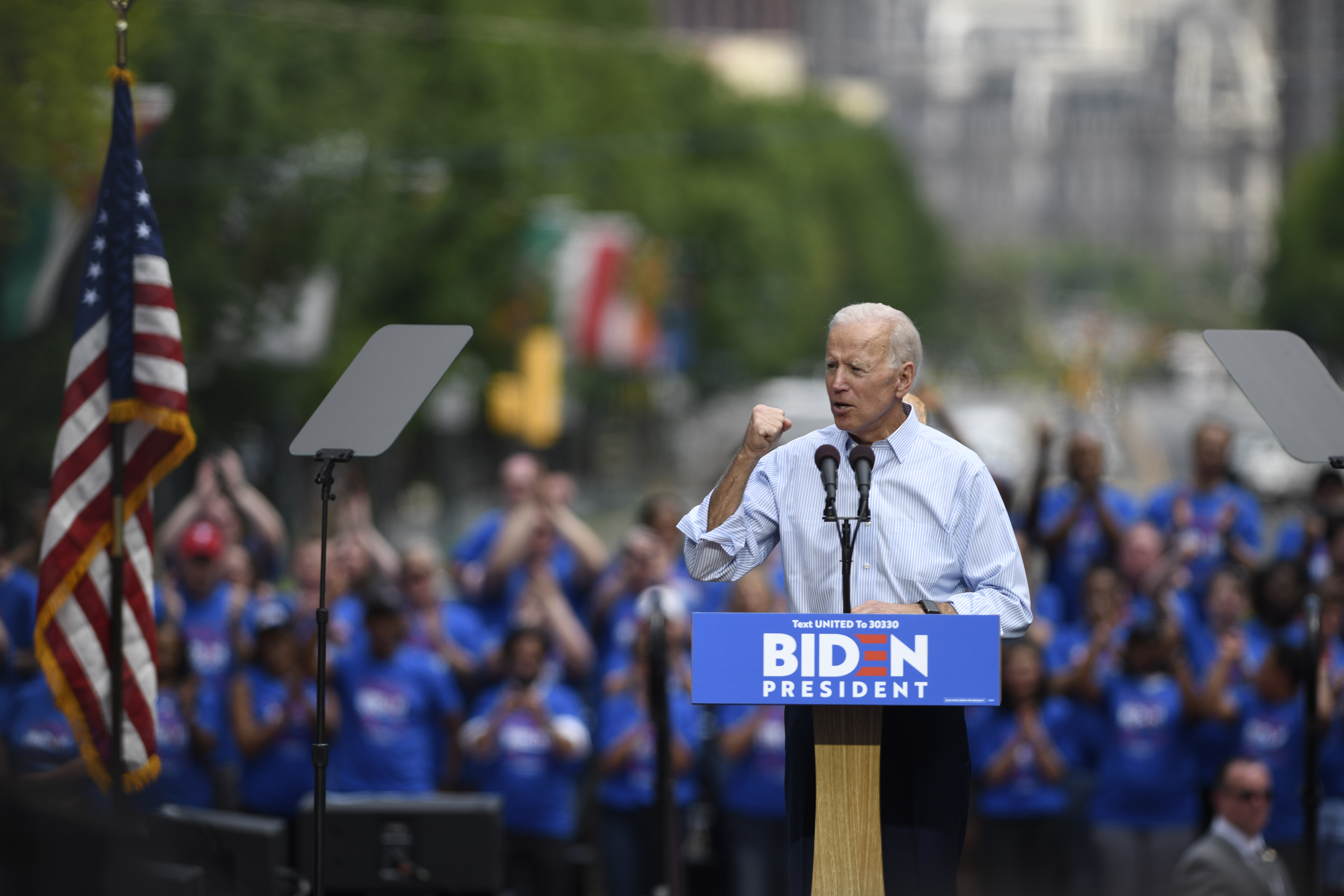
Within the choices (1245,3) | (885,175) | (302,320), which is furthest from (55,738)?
(1245,3)

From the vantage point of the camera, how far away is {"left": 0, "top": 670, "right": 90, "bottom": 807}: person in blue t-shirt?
7.30 m

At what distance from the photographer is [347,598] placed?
10.2 meters

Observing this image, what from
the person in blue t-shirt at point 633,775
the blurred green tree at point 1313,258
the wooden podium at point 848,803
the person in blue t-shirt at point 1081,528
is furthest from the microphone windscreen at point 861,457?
the blurred green tree at point 1313,258

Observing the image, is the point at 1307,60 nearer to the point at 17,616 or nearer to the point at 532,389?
the point at 532,389

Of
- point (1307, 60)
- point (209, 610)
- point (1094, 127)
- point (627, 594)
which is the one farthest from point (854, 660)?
point (1094, 127)

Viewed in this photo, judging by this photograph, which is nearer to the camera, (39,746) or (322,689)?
(322,689)

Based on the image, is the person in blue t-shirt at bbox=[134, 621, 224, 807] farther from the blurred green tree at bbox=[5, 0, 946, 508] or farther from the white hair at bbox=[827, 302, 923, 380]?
the white hair at bbox=[827, 302, 923, 380]

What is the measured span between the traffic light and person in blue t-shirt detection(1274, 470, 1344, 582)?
2055 cm

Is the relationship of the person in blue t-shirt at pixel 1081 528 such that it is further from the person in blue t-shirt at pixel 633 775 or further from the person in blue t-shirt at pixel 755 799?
the person in blue t-shirt at pixel 633 775

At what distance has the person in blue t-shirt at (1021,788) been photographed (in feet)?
30.0

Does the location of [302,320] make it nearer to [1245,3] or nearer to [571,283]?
[571,283]

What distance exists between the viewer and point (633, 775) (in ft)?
29.9

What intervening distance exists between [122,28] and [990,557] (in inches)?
159

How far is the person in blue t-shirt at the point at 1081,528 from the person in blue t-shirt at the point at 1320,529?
0.96 metres
